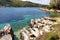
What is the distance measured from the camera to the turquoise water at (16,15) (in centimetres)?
506

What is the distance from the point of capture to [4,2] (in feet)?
17.0

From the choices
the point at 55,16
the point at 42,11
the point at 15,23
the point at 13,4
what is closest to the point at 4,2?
the point at 13,4

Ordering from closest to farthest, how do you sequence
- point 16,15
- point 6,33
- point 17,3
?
point 6,33, point 16,15, point 17,3

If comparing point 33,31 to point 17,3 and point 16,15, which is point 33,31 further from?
point 17,3

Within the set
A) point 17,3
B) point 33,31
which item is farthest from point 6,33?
point 17,3

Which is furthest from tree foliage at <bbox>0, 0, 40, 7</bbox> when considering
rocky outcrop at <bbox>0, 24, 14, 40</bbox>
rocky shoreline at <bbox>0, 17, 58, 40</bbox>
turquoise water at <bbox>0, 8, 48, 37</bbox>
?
rocky outcrop at <bbox>0, 24, 14, 40</bbox>

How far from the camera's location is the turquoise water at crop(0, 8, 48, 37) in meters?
5.06

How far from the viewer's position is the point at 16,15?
5188 millimetres

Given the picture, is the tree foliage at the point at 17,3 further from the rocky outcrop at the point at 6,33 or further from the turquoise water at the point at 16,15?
the rocky outcrop at the point at 6,33

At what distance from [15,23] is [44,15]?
0.99 m

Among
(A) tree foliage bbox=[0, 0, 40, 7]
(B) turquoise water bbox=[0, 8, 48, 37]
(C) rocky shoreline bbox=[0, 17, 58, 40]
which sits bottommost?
(C) rocky shoreline bbox=[0, 17, 58, 40]

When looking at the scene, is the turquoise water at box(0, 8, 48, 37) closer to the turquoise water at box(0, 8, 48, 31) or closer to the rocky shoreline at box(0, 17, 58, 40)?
the turquoise water at box(0, 8, 48, 31)

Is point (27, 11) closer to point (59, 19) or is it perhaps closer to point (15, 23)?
point (15, 23)

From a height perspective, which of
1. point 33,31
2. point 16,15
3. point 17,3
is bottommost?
point 33,31
